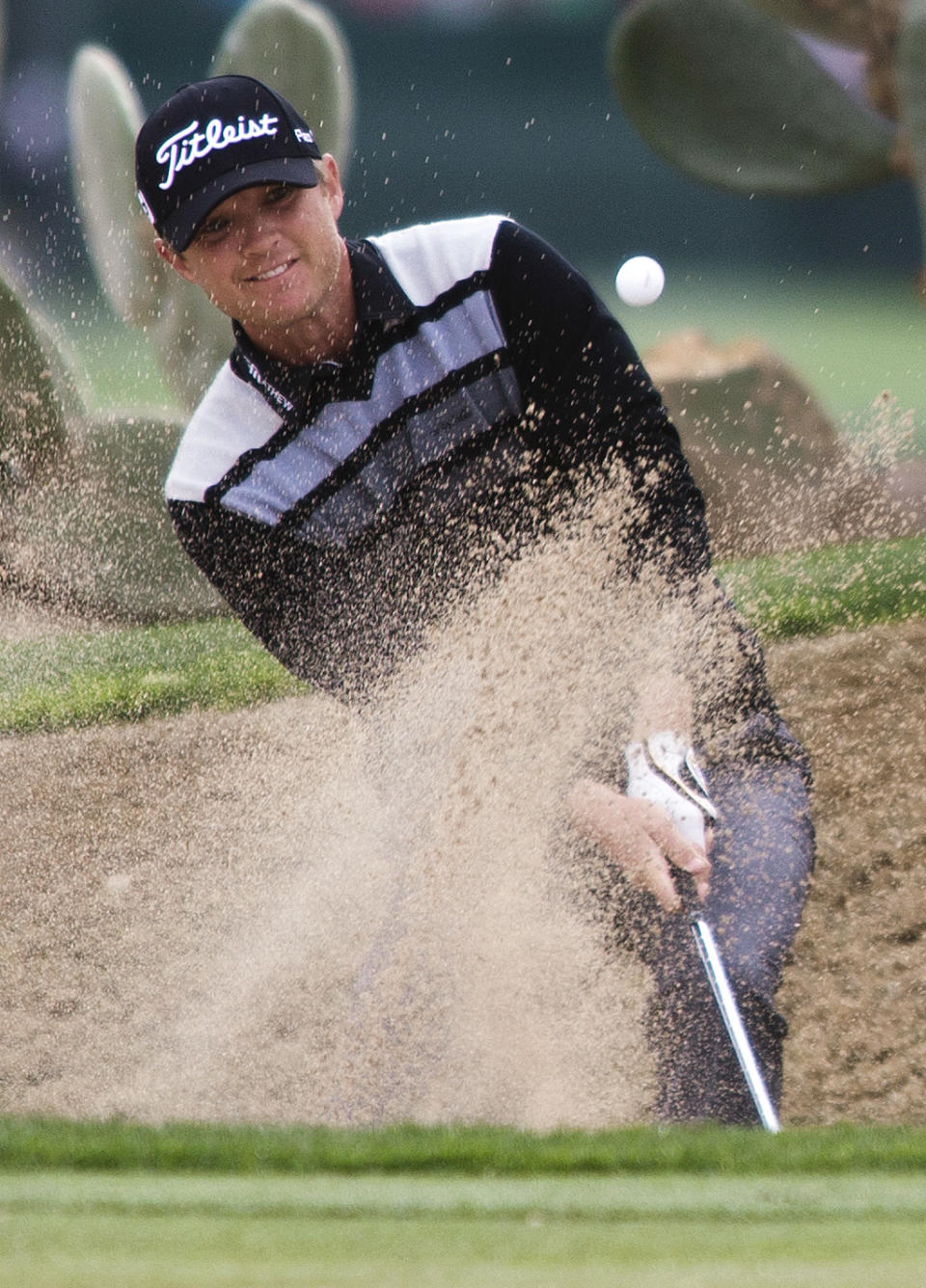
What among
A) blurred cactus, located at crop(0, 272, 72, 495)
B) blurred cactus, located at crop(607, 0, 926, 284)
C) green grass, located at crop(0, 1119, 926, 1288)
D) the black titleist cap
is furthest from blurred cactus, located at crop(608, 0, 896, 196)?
green grass, located at crop(0, 1119, 926, 1288)

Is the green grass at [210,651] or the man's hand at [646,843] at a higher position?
the man's hand at [646,843]

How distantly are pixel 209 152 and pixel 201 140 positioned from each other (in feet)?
0.10

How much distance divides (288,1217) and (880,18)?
20.3 ft

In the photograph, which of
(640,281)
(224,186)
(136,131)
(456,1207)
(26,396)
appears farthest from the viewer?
(136,131)

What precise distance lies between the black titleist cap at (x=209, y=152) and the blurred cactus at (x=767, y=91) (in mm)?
4470

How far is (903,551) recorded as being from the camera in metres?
5.18

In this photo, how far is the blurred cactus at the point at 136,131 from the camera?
567 centimetres

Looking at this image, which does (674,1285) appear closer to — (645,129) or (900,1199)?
(900,1199)

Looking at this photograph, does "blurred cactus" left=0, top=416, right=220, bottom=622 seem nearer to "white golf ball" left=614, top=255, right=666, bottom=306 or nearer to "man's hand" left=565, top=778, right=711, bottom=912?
"white golf ball" left=614, top=255, right=666, bottom=306

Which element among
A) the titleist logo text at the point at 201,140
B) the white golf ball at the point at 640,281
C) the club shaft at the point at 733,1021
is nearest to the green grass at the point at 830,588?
the white golf ball at the point at 640,281

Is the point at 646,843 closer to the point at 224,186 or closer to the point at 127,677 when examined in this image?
the point at 224,186

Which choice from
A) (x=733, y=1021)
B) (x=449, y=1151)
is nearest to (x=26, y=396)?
(x=733, y=1021)

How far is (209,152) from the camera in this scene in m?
2.23

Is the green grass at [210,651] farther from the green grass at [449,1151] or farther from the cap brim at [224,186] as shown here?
the green grass at [449,1151]
